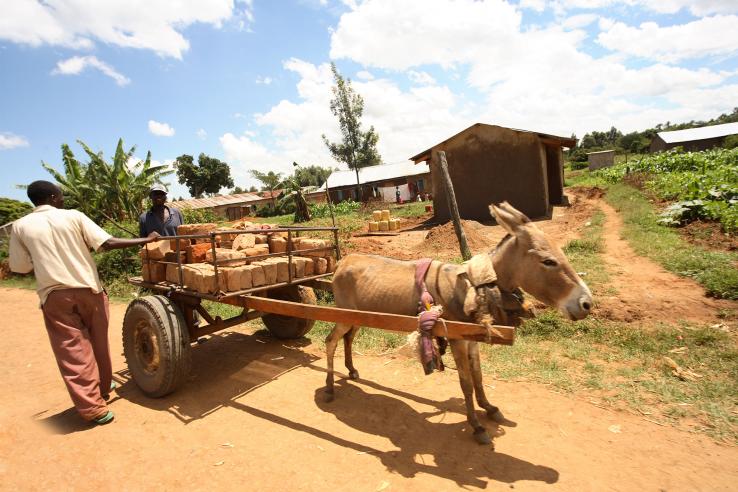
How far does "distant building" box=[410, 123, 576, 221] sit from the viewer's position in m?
15.5

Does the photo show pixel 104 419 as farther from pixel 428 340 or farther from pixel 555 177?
pixel 555 177

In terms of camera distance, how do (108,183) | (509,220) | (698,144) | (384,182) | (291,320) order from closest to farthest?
(509,220), (291,320), (108,183), (384,182), (698,144)

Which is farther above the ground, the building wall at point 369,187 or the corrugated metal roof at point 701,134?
the corrugated metal roof at point 701,134

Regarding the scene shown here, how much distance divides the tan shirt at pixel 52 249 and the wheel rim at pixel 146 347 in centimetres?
80

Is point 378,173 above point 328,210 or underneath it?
above

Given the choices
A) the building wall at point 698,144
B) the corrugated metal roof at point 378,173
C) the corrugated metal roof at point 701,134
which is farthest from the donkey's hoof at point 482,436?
the corrugated metal roof at point 701,134

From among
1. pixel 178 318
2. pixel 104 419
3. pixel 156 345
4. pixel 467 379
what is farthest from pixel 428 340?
pixel 104 419

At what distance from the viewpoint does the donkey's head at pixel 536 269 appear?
2.82 metres

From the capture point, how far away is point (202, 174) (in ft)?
163

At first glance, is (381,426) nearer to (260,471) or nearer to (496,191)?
(260,471)

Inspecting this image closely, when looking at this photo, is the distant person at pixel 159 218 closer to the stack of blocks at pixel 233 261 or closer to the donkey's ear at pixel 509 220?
the stack of blocks at pixel 233 261

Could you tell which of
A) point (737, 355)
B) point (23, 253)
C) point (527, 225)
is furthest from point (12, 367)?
point (737, 355)

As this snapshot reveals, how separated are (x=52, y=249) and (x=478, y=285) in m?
4.09

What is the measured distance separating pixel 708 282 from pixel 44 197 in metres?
9.22
